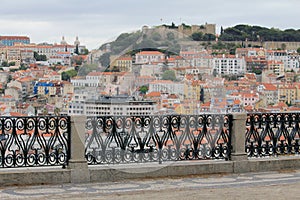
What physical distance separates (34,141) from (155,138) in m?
1.87

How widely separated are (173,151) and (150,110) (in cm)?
91

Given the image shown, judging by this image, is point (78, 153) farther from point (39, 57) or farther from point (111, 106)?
point (39, 57)

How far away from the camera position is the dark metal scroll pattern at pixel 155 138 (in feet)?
29.2

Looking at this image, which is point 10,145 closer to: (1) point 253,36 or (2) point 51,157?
(2) point 51,157

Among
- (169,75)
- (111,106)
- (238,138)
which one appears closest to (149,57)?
(169,75)

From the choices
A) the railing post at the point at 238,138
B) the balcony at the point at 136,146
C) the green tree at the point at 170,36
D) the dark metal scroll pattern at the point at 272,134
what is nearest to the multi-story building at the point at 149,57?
the green tree at the point at 170,36

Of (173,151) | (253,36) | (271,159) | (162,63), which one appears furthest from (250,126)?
(253,36)

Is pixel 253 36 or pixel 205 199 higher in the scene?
pixel 253 36

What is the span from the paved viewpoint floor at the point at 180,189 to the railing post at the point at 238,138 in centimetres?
41

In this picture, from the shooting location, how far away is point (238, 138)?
969cm

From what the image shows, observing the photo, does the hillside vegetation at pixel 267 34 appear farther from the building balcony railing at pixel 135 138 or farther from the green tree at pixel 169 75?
the green tree at pixel 169 75

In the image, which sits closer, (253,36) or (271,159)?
(271,159)

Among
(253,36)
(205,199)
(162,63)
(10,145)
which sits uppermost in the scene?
(253,36)

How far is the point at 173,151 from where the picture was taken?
9305mm
